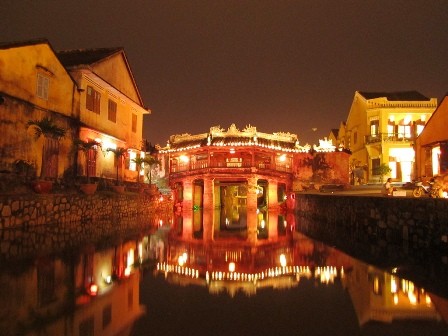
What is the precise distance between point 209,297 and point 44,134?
14203mm

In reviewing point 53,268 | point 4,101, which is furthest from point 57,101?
point 53,268

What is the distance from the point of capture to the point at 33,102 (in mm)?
17672

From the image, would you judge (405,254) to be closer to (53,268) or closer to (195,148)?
(53,268)

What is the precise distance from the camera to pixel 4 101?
1573 centimetres

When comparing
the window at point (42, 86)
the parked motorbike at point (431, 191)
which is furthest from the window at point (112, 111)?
the parked motorbike at point (431, 191)

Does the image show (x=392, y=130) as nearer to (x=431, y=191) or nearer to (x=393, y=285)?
(x=431, y=191)

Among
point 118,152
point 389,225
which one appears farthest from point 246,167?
point 389,225

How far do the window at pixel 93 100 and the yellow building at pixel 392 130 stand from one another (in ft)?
86.7

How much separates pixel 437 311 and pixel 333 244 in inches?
294

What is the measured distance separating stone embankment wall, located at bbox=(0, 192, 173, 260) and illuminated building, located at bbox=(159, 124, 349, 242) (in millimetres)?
14312

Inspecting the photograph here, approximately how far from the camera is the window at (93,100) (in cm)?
2262

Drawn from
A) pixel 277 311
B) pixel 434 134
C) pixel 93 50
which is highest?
pixel 93 50

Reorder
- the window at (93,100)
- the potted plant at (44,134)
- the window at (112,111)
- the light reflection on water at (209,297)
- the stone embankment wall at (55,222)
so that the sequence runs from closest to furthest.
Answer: the light reflection on water at (209,297), the stone embankment wall at (55,222), the potted plant at (44,134), the window at (93,100), the window at (112,111)

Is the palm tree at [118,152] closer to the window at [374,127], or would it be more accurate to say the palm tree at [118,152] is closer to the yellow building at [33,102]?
the yellow building at [33,102]
